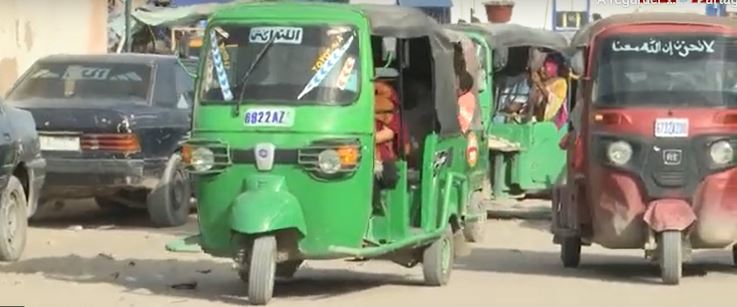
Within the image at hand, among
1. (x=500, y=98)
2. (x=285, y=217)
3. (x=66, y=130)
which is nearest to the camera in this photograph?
(x=285, y=217)

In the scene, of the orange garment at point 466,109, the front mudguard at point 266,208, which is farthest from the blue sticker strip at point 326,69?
the orange garment at point 466,109

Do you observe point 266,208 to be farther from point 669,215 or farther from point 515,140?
point 515,140

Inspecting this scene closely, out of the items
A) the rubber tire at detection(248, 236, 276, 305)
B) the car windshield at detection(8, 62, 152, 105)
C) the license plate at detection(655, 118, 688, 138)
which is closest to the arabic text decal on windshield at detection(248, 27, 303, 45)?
the rubber tire at detection(248, 236, 276, 305)

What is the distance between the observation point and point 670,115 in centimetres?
1302

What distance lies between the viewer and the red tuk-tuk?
12945 millimetres

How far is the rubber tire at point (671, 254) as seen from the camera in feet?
42.1

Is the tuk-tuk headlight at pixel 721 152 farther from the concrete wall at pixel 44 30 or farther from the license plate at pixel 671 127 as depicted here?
the concrete wall at pixel 44 30

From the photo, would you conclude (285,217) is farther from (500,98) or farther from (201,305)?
(500,98)

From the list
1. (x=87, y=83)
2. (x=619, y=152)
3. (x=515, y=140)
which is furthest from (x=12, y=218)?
(x=515, y=140)

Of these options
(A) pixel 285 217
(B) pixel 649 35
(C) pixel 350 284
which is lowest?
(C) pixel 350 284

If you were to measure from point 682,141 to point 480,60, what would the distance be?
18.0 ft

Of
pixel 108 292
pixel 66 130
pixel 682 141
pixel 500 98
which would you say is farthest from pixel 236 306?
pixel 500 98

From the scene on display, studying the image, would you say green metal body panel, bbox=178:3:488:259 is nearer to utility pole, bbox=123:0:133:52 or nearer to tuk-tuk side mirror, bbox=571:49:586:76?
tuk-tuk side mirror, bbox=571:49:586:76

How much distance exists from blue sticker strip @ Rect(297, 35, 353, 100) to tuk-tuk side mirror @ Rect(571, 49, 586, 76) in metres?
2.66
